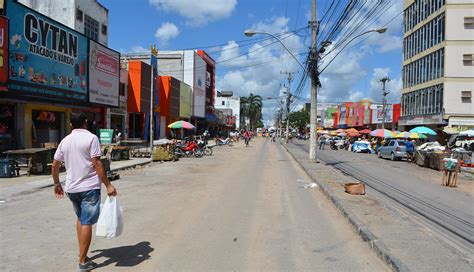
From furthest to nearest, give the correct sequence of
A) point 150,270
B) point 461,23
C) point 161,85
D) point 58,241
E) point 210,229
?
1. point 161,85
2. point 461,23
3. point 210,229
4. point 58,241
5. point 150,270

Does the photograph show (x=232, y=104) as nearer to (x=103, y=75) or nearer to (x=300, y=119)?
(x=300, y=119)

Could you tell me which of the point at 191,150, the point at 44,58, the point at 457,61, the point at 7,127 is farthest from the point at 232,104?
the point at 7,127

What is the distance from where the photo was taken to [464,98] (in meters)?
40.3

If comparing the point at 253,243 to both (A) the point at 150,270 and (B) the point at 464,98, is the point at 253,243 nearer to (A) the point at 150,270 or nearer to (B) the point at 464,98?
(A) the point at 150,270

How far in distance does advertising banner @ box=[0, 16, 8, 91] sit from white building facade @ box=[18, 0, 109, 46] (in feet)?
36.4

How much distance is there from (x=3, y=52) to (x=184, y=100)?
3532cm

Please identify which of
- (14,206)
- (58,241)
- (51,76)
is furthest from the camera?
(51,76)

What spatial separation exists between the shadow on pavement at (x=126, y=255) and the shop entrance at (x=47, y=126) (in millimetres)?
19127

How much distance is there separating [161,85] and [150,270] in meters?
41.9

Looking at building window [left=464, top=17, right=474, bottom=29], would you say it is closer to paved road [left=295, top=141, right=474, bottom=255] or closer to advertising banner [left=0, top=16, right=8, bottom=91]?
paved road [left=295, top=141, right=474, bottom=255]

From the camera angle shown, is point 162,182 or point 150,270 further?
point 162,182

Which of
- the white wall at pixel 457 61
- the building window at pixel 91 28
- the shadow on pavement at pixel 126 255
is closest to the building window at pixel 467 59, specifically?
the white wall at pixel 457 61

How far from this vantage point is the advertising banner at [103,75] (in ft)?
87.4

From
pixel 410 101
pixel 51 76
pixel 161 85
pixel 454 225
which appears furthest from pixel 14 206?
pixel 410 101
